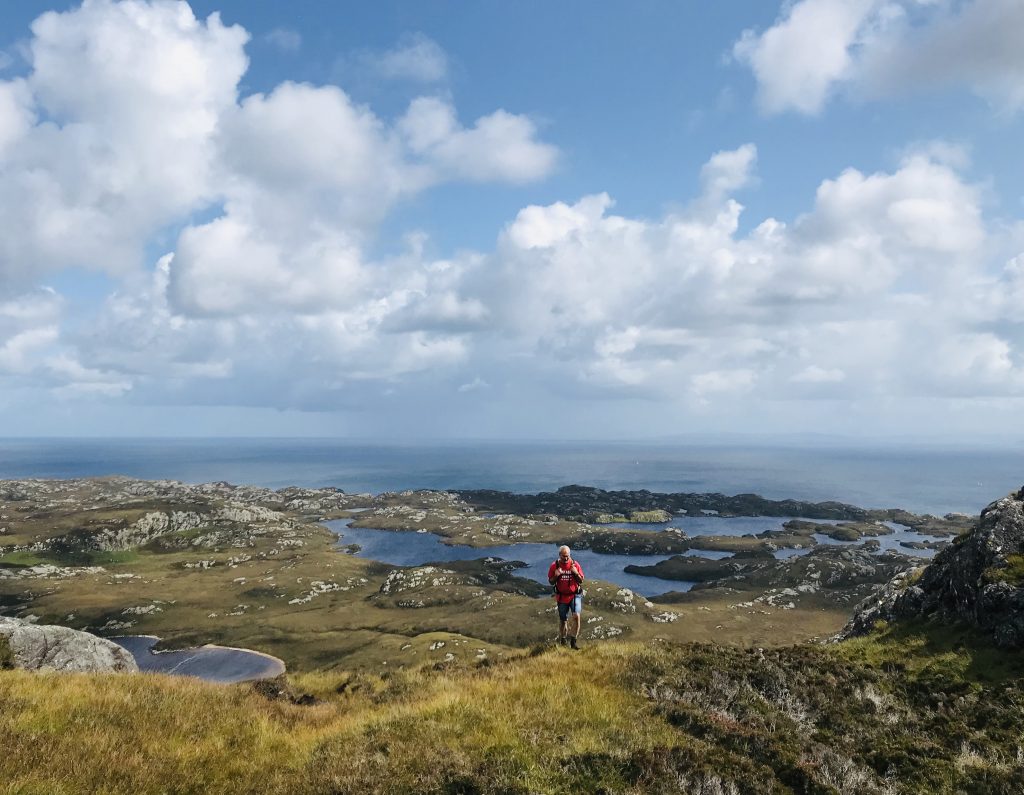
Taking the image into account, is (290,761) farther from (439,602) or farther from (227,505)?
(227,505)

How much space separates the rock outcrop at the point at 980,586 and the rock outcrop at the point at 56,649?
37.6 metres

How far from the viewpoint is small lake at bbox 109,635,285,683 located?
66.8 metres

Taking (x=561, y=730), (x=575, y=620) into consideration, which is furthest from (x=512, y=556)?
(x=561, y=730)

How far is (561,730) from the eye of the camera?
40.2ft

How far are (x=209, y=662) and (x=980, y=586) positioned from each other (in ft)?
275

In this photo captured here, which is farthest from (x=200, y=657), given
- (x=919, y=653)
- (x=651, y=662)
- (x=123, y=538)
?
(x=123, y=538)

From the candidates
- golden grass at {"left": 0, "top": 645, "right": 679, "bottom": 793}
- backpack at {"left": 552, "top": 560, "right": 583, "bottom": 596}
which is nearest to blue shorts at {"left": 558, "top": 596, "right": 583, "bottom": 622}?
backpack at {"left": 552, "top": 560, "right": 583, "bottom": 596}

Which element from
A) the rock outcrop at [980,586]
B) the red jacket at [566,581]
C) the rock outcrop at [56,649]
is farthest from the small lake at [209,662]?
the rock outcrop at [980,586]

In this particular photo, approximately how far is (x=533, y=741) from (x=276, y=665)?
7354cm

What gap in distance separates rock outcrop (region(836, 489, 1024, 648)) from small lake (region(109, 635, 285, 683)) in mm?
64442

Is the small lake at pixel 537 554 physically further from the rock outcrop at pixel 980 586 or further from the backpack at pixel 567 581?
the backpack at pixel 567 581

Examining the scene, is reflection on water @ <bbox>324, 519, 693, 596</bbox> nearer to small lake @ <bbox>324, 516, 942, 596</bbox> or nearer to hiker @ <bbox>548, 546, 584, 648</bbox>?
small lake @ <bbox>324, 516, 942, 596</bbox>

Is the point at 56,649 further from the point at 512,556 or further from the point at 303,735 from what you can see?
the point at 512,556

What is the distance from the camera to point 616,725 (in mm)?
12734
